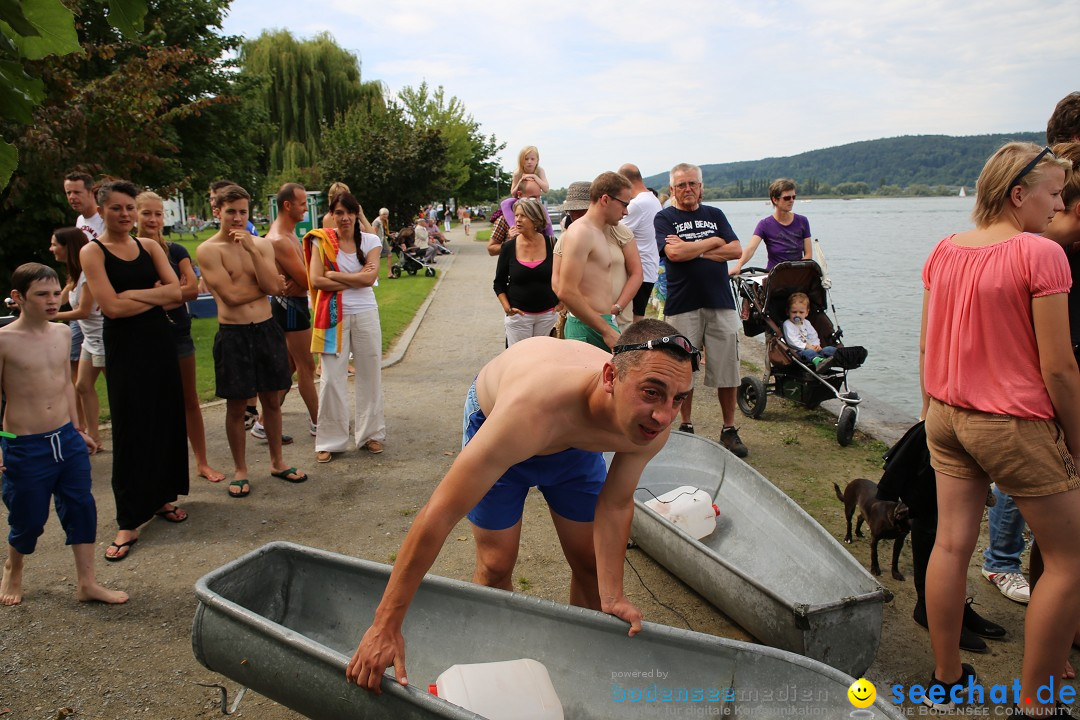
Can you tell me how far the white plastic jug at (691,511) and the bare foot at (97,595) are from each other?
3.04m

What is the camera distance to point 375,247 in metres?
6.74

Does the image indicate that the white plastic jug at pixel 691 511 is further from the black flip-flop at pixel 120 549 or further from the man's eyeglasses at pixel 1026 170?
the black flip-flop at pixel 120 549

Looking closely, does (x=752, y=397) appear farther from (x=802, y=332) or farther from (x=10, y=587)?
(x=10, y=587)

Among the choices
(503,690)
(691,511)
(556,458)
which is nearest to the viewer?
(503,690)

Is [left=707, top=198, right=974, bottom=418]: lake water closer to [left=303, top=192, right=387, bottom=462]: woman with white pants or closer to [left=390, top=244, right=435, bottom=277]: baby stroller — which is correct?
[left=303, top=192, right=387, bottom=462]: woman with white pants

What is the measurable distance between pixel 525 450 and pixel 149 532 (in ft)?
12.1

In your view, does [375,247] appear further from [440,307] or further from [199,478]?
[440,307]

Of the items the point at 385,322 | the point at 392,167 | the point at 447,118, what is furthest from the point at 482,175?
the point at 385,322

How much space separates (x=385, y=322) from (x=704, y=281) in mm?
8186

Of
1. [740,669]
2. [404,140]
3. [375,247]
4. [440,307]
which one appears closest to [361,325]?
[375,247]

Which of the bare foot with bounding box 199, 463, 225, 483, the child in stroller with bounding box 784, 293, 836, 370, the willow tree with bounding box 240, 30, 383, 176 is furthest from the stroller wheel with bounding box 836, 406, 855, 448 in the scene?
the willow tree with bounding box 240, 30, 383, 176

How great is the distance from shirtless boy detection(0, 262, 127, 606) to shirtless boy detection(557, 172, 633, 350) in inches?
127

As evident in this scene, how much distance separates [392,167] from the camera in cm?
2906

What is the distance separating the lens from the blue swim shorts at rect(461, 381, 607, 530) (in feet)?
10.7
